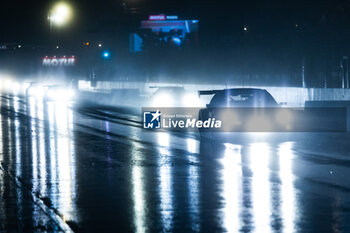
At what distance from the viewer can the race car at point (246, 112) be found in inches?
765

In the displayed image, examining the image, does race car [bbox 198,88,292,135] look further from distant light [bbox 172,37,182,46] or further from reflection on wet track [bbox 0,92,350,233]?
distant light [bbox 172,37,182,46]

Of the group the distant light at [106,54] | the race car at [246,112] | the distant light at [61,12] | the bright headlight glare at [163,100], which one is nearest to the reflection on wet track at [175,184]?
the race car at [246,112]

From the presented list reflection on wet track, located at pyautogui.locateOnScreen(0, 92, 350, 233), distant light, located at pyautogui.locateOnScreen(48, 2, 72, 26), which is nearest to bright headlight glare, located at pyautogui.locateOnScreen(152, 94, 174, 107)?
reflection on wet track, located at pyautogui.locateOnScreen(0, 92, 350, 233)

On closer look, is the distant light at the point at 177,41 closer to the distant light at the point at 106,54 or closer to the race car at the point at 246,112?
the distant light at the point at 106,54

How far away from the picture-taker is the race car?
19422 mm

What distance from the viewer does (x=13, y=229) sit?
25.5 feet

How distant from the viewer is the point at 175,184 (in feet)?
37.0

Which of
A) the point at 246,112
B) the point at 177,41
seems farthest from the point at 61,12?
the point at 246,112

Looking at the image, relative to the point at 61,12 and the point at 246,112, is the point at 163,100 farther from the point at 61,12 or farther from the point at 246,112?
the point at 61,12

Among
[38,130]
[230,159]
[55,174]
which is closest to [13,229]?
[55,174]

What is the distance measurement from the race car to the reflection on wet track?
0.38 metres

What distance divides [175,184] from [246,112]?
882 cm

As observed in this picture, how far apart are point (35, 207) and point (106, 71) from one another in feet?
241

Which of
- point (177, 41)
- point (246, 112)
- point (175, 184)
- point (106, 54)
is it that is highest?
point (177, 41)
